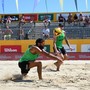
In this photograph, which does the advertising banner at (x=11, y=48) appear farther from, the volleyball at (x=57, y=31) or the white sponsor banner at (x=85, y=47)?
the volleyball at (x=57, y=31)

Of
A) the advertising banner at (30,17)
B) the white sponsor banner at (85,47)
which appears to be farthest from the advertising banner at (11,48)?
the white sponsor banner at (85,47)

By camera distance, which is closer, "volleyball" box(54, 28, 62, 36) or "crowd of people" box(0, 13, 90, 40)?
"volleyball" box(54, 28, 62, 36)

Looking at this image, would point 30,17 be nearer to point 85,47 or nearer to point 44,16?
point 44,16

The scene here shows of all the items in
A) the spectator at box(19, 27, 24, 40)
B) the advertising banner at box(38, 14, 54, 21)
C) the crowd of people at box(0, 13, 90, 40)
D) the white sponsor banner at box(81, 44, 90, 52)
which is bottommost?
the white sponsor banner at box(81, 44, 90, 52)

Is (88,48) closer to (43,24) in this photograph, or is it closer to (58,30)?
(43,24)

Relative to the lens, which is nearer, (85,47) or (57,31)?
(57,31)

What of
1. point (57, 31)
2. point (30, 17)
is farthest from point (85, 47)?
point (57, 31)

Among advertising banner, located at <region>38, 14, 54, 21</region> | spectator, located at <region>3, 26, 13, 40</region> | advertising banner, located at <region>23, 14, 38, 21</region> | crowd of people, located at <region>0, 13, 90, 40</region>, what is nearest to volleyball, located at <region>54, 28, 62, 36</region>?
crowd of people, located at <region>0, 13, 90, 40</region>

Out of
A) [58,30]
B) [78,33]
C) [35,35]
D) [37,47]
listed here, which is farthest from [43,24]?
[37,47]

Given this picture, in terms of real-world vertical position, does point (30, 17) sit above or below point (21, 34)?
above

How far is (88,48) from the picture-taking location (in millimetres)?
20609

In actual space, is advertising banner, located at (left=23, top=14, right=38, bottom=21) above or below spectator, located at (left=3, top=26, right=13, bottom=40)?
above

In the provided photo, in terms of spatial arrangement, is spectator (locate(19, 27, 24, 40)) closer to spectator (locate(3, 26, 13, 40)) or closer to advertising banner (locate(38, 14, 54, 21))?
spectator (locate(3, 26, 13, 40))

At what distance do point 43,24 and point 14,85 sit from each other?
47.9ft
